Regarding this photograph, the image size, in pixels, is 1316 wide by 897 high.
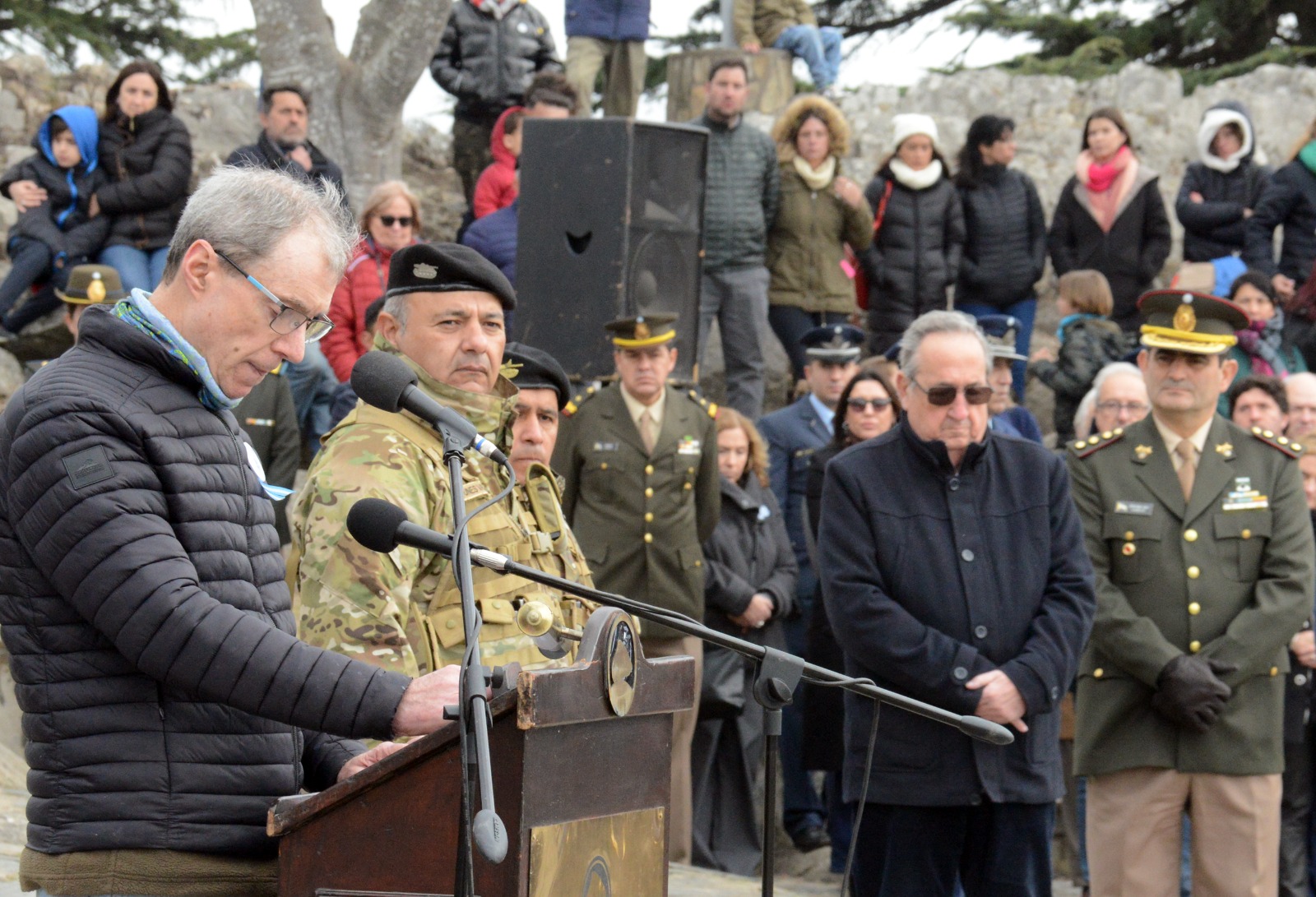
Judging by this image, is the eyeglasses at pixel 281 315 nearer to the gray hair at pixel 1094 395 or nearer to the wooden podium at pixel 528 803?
the wooden podium at pixel 528 803

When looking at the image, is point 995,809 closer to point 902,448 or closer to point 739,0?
point 902,448

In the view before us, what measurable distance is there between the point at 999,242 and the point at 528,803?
8419 millimetres

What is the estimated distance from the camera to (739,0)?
14.0 m

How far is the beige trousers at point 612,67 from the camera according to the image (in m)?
11.6

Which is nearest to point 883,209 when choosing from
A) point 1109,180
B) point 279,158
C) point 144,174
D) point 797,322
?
point 797,322

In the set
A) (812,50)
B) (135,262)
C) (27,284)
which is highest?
(812,50)

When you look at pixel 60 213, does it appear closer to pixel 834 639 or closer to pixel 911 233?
pixel 911 233

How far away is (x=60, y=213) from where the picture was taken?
375 inches

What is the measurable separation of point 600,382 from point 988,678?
143 inches

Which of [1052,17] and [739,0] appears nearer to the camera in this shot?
[739,0]

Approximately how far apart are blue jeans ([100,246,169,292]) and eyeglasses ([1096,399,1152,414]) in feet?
16.8

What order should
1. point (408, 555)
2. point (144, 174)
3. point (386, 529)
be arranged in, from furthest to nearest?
point (144, 174) → point (408, 555) → point (386, 529)

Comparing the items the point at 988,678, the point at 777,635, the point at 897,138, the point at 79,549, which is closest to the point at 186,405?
the point at 79,549

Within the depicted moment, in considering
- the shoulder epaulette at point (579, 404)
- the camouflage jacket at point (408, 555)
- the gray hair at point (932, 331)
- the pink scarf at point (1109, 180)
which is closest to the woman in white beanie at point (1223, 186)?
the pink scarf at point (1109, 180)
